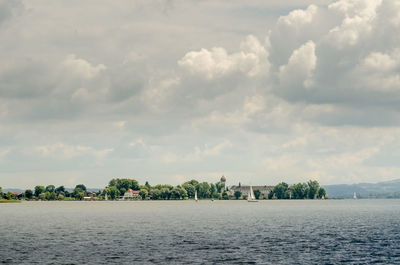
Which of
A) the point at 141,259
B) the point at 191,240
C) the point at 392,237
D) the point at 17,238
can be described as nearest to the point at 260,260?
the point at 141,259

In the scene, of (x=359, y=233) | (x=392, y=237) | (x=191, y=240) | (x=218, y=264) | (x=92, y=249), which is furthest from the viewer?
(x=359, y=233)

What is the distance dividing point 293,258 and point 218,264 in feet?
38.1

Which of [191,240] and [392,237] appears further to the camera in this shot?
[392,237]

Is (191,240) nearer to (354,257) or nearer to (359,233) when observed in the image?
(354,257)

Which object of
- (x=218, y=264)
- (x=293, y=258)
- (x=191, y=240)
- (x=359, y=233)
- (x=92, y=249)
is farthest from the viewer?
(x=359, y=233)

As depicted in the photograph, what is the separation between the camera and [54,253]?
69.2 m

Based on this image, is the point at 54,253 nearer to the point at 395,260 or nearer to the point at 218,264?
the point at 218,264

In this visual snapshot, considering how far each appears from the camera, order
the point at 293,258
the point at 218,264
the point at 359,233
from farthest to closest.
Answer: the point at 359,233, the point at 293,258, the point at 218,264

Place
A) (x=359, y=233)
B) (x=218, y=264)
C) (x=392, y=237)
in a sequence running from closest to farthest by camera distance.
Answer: (x=218, y=264) < (x=392, y=237) < (x=359, y=233)

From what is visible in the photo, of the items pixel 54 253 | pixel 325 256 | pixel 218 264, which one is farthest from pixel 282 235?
pixel 54 253

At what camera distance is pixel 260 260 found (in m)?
64.1

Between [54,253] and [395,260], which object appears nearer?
[395,260]

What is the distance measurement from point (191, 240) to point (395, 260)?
3560 centimetres

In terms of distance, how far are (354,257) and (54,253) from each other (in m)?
42.2
